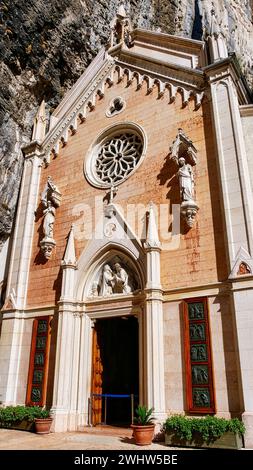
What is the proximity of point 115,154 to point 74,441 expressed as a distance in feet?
33.8

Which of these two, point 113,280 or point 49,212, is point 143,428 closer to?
point 113,280

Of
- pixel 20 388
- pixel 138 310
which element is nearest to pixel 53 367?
pixel 20 388

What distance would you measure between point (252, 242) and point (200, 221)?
1.92 metres

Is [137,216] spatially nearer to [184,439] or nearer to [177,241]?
[177,241]

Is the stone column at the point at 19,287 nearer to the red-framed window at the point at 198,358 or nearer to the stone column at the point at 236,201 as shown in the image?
the red-framed window at the point at 198,358

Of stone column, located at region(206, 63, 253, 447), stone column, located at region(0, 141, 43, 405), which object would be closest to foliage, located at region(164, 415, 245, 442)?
stone column, located at region(206, 63, 253, 447)

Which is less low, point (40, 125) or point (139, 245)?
point (40, 125)

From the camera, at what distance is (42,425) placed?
1118 centimetres

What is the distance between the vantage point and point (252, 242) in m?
10.1

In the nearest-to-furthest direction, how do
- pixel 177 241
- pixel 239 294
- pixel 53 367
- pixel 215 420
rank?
1. pixel 215 420
2. pixel 239 294
3. pixel 177 241
4. pixel 53 367

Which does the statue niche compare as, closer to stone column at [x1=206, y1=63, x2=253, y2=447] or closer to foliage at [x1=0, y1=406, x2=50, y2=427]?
stone column at [x1=206, y1=63, x2=253, y2=447]

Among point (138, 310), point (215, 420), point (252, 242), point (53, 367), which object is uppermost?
point (252, 242)

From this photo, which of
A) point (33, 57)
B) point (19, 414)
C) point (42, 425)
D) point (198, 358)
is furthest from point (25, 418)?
point (33, 57)
